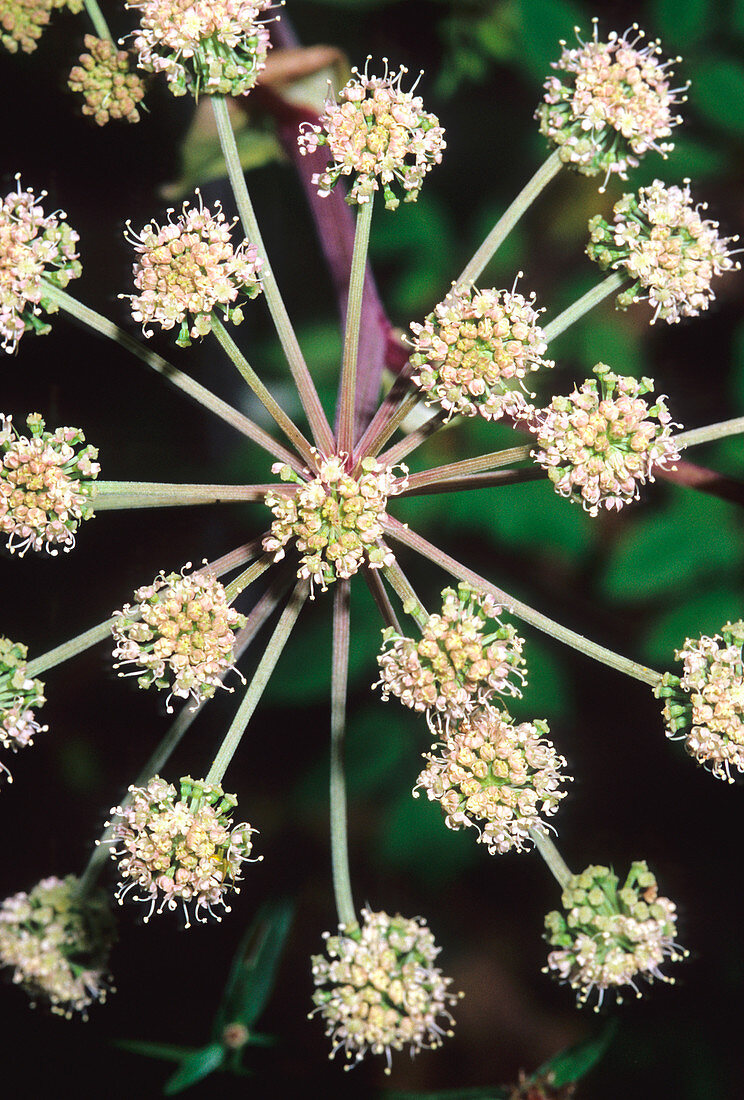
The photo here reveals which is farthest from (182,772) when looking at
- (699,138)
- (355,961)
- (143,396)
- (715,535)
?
(699,138)

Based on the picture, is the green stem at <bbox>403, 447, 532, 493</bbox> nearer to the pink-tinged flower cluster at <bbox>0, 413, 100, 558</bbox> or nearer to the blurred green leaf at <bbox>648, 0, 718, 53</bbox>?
the pink-tinged flower cluster at <bbox>0, 413, 100, 558</bbox>

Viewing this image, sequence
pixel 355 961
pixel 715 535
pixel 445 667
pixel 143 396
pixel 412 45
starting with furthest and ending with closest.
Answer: pixel 143 396, pixel 412 45, pixel 715 535, pixel 355 961, pixel 445 667

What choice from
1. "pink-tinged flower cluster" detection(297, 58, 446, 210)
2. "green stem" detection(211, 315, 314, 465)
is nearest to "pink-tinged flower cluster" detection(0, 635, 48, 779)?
"green stem" detection(211, 315, 314, 465)

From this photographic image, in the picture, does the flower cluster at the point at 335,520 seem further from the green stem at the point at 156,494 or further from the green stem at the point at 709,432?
the green stem at the point at 709,432

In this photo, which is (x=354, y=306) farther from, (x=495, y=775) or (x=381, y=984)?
(x=381, y=984)

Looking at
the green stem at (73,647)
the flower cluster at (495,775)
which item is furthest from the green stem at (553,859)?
the green stem at (73,647)

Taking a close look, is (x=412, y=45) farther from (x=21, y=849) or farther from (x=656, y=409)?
(x=21, y=849)
